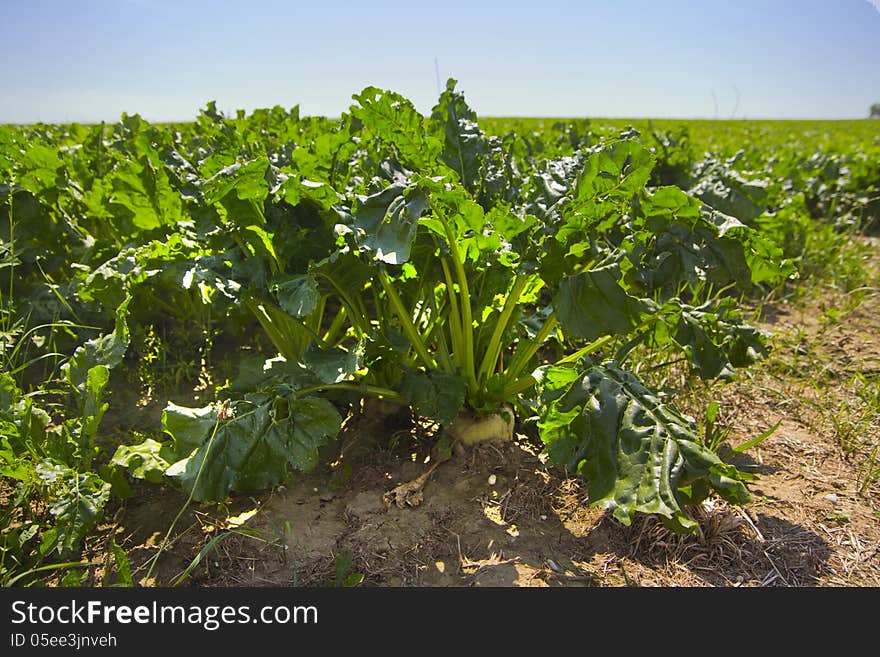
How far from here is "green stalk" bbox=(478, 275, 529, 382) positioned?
2.20 m

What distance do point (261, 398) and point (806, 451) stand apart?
2.19 metres

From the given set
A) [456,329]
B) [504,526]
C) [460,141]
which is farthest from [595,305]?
[460,141]

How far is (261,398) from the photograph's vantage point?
209 centimetres

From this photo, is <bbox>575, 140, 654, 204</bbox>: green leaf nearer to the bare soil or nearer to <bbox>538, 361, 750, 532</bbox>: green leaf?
<bbox>538, 361, 750, 532</bbox>: green leaf

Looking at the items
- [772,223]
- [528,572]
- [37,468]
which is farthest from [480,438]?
[772,223]

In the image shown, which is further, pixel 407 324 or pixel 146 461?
pixel 407 324

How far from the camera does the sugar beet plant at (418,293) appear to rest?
1.85m

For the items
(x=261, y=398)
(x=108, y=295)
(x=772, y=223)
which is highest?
(x=772, y=223)

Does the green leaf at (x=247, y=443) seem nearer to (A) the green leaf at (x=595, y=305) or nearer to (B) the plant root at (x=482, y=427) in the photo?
(B) the plant root at (x=482, y=427)

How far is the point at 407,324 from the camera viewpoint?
2340 mm

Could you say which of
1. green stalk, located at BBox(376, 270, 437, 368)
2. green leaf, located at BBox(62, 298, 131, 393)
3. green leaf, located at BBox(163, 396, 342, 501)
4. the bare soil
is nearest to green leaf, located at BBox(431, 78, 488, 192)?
green stalk, located at BBox(376, 270, 437, 368)

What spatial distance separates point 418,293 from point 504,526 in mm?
989

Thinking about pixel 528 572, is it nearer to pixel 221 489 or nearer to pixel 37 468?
pixel 221 489

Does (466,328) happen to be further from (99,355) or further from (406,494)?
(99,355)
